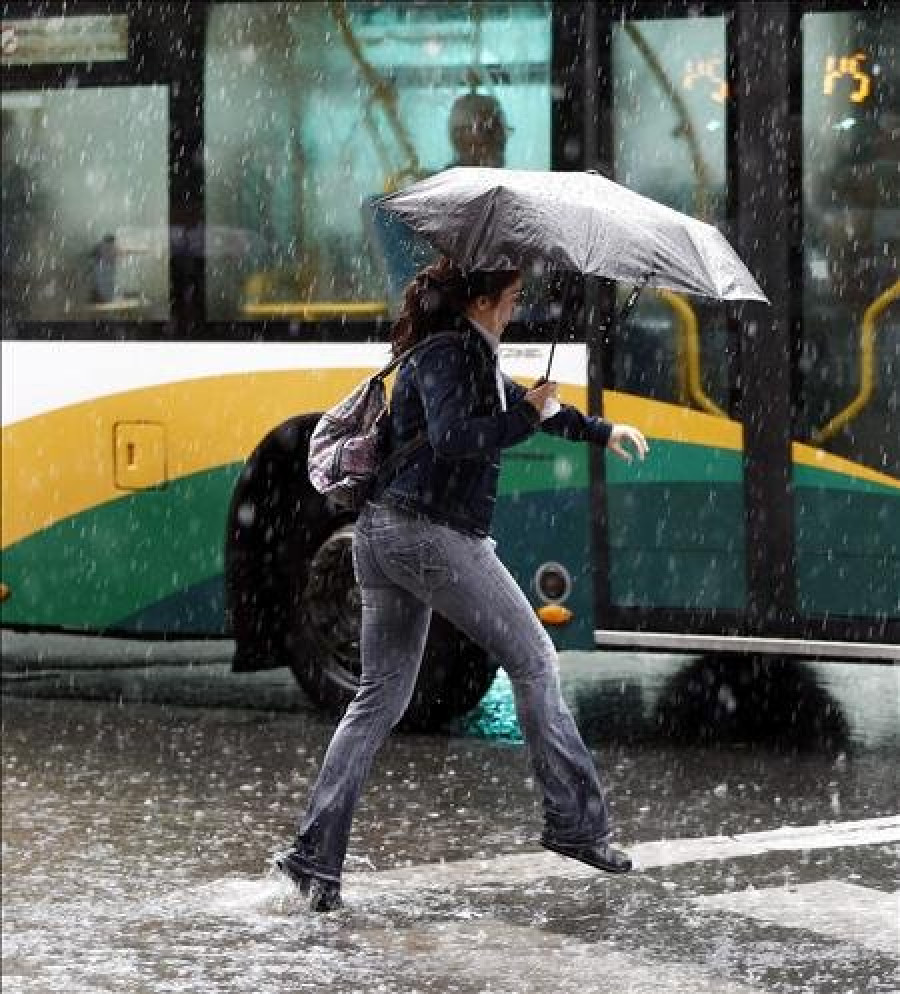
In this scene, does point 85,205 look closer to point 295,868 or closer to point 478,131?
point 478,131

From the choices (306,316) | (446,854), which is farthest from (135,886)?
(306,316)

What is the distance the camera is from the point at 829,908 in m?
7.94

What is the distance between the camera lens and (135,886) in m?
8.40

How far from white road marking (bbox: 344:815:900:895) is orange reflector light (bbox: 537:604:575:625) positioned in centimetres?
216

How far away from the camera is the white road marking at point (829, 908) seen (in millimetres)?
7586

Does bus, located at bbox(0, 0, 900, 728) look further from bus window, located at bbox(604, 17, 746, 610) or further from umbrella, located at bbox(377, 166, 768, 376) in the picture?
umbrella, located at bbox(377, 166, 768, 376)

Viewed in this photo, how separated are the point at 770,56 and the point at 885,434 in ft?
4.88

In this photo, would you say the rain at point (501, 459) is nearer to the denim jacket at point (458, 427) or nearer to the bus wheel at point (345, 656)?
the bus wheel at point (345, 656)

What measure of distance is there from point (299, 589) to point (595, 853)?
431 centimetres

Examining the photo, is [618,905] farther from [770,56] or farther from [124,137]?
[124,137]

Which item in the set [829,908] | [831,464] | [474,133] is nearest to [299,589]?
[474,133]

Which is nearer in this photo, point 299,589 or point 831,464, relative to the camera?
point 831,464

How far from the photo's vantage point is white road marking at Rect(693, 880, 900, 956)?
7586 millimetres

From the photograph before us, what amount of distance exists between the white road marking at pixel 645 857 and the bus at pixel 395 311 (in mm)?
1650
